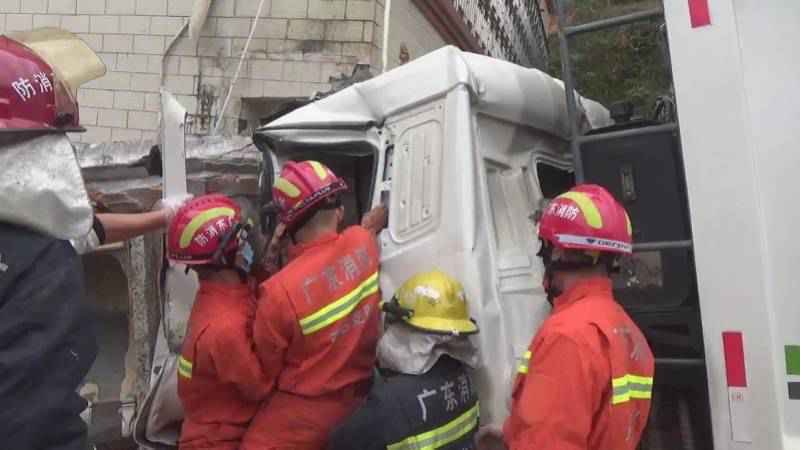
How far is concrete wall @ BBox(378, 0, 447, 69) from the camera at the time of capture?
7105 millimetres

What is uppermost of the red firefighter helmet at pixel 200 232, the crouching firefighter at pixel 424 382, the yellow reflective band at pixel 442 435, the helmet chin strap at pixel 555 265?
the red firefighter helmet at pixel 200 232

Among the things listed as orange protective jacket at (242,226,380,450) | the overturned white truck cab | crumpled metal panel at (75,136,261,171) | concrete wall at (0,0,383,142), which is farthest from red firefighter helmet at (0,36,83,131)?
concrete wall at (0,0,383,142)

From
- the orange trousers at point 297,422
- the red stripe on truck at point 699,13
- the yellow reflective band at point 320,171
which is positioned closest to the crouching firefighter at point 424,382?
the orange trousers at point 297,422

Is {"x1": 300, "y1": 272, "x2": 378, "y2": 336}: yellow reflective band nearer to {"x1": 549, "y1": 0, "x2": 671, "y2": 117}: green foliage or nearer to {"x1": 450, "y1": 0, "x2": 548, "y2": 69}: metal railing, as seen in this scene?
{"x1": 549, "y1": 0, "x2": 671, "y2": 117}: green foliage

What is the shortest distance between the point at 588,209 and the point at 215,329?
4.84ft

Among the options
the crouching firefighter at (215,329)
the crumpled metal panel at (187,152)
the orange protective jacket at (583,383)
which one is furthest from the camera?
the crumpled metal panel at (187,152)

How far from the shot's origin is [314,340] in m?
2.88

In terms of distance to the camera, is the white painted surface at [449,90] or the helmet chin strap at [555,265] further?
the white painted surface at [449,90]

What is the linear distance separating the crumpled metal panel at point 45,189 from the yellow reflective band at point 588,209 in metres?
1.30

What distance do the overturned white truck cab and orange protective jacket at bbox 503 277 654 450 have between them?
1.83 feet

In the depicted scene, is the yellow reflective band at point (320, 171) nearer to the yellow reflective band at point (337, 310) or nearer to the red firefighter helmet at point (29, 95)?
the yellow reflective band at point (337, 310)

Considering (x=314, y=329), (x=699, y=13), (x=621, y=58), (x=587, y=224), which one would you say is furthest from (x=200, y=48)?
(x=587, y=224)

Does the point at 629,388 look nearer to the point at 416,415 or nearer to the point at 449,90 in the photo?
the point at 416,415

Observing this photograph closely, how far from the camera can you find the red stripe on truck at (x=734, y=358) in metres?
2.25
